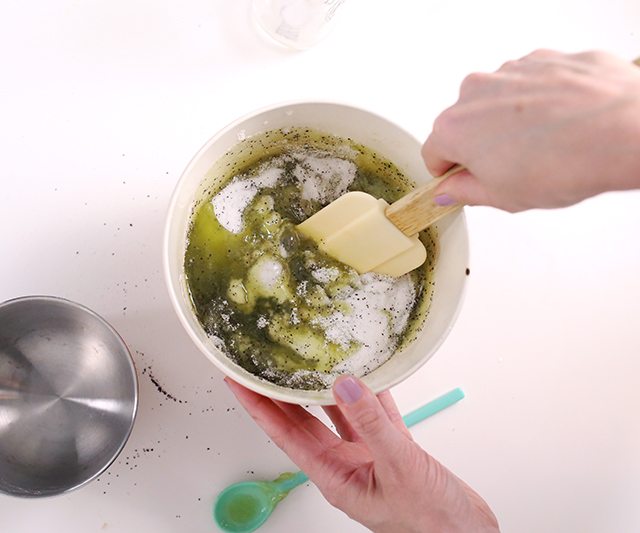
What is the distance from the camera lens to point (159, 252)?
951 mm

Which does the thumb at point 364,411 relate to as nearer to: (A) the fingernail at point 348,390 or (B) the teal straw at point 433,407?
(A) the fingernail at point 348,390

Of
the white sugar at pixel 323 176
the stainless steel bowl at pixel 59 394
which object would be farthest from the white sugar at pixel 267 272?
the stainless steel bowl at pixel 59 394

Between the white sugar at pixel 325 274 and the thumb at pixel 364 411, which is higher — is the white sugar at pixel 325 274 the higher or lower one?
the higher one

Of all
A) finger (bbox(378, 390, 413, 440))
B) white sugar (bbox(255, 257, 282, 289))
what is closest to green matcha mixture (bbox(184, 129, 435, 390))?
white sugar (bbox(255, 257, 282, 289))

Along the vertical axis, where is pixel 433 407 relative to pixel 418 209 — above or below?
below

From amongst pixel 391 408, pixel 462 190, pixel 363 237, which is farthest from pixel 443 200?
pixel 391 408

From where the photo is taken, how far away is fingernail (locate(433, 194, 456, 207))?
67cm

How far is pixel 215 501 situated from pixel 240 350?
0.26 m

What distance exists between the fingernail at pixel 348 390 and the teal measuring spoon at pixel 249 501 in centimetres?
28

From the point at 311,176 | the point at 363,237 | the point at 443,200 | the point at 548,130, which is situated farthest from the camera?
the point at 311,176

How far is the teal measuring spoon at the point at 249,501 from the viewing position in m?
0.93

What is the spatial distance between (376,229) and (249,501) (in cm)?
44

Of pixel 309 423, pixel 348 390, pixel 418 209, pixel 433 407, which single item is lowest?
pixel 433 407

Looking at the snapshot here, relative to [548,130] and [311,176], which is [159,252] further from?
[548,130]
